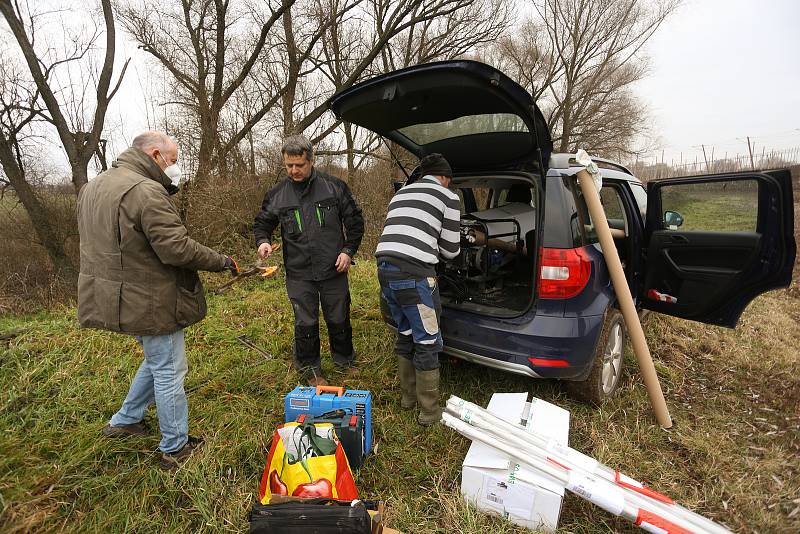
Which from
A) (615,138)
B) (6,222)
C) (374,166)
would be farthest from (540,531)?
(615,138)

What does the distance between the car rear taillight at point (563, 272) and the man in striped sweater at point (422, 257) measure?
1.83ft

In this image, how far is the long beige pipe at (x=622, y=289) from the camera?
2436 millimetres

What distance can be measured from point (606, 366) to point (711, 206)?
1.39 metres

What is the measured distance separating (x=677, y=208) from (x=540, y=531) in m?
2.44

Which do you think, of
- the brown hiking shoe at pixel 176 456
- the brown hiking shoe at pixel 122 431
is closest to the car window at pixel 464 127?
the brown hiking shoe at pixel 176 456

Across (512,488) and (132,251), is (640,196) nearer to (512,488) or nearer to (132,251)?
(512,488)

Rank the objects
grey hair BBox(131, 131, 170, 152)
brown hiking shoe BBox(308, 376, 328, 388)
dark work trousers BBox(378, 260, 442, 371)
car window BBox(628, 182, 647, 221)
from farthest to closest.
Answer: car window BBox(628, 182, 647, 221)
brown hiking shoe BBox(308, 376, 328, 388)
dark work trousers BBox(378, 260, 442, 371)
grey hair BBox(131, 131, 170, 152)

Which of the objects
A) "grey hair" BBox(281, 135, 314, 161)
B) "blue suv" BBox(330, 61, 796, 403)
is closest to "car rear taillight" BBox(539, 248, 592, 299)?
"blue suv" BBox(330, 61, 796, 403)

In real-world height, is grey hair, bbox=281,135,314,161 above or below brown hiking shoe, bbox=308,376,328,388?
above

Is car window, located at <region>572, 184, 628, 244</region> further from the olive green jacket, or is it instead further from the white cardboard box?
the olive green jacket

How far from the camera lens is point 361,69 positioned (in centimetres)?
979

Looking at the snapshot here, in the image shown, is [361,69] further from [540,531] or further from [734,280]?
[540,531]

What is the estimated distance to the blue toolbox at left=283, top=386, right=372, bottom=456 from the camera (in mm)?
2273

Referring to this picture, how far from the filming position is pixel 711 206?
281cm
